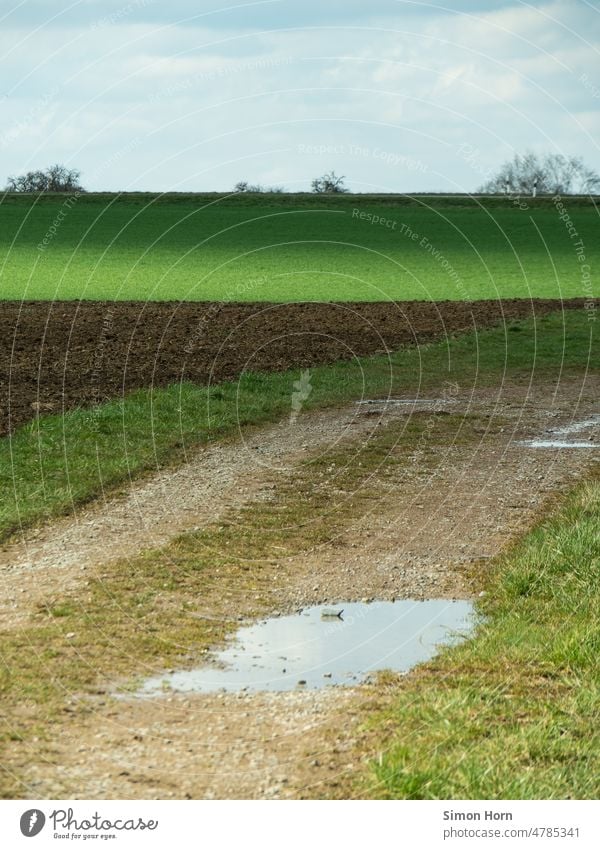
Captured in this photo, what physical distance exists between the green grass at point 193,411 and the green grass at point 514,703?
4272 millimetres

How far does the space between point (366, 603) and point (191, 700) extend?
219 cm

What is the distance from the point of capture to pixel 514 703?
21.9 ft

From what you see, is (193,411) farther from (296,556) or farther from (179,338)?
(179,338)

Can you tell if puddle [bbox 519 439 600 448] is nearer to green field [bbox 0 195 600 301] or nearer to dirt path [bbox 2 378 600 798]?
dirt path [bbox 2 378 600 798]

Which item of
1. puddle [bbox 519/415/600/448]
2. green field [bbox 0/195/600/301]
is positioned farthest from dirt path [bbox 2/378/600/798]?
green field [bbox 0/195/600/301]

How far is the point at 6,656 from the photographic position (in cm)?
741

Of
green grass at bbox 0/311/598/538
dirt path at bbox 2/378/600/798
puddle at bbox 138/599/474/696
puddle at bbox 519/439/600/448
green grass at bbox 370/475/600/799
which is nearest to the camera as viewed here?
green grass at bbox 370/475/600/799

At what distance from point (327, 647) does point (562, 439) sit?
24.6ft

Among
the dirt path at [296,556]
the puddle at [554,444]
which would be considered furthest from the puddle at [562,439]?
the dirt path at [296,556]

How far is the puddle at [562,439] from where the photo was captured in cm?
1430

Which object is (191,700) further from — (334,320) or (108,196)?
(108,196)

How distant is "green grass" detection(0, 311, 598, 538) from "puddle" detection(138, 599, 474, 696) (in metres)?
3.15

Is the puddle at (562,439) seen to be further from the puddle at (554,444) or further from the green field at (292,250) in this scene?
the green field at (292,250)

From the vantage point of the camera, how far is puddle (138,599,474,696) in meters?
7.21
